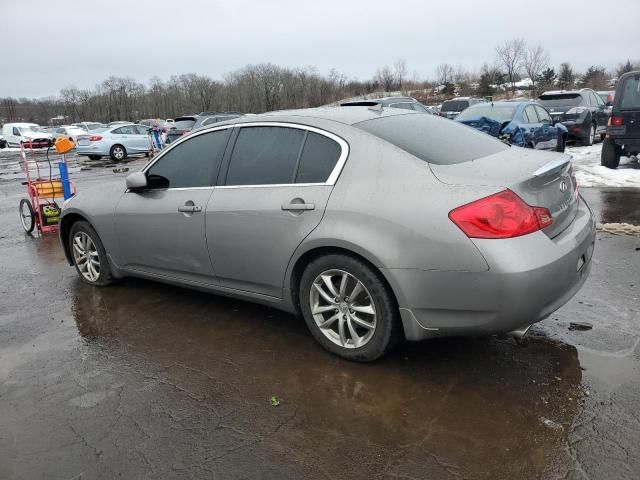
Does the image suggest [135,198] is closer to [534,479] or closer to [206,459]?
[206,459]

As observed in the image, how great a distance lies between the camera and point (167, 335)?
4.05 metres

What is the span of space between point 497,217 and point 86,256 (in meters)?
4.15

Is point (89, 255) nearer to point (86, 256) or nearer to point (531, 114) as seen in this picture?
point (86, 256)

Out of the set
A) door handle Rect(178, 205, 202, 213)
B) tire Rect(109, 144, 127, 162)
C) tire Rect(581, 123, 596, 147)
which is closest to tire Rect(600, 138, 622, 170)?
tire Rect(581, 123, 596, 147)

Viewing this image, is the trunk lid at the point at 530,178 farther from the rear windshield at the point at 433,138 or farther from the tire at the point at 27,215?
the tire at the point at 27,215

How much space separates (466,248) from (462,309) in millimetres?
359

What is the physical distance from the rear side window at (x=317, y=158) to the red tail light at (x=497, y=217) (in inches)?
36.4

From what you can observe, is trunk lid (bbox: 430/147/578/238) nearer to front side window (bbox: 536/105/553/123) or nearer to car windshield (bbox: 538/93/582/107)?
front side window (bbox: 536/105/553/123)

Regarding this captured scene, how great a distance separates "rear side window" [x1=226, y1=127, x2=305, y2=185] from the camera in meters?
3.63

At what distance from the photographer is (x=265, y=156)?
3766mm

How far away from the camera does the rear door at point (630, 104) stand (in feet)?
32.0

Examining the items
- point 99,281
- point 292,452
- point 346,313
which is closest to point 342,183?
point 346,313

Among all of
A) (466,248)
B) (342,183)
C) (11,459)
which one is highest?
(342,183)

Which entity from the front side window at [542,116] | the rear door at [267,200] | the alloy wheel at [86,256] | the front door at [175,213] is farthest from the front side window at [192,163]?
the front side window at [542,116]
